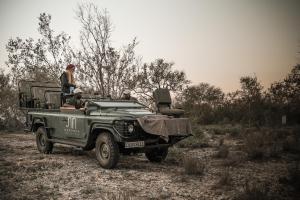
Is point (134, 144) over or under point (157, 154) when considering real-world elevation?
over

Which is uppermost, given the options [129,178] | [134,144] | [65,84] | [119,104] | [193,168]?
[65,84]

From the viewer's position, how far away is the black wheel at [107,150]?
9.02 meters

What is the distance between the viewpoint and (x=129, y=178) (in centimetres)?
823

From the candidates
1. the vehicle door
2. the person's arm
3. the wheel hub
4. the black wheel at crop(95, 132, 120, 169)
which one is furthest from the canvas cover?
the person's arm

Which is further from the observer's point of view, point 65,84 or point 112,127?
point 65,84

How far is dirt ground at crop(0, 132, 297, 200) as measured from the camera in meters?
6.85

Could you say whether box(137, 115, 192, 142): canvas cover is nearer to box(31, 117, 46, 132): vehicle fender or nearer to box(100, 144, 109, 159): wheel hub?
box(100, 144, 109, 159): wheel hub

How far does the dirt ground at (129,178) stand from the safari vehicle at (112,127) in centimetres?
55

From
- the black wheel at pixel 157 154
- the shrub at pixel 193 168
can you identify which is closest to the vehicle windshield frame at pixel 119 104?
the black wheel at pixel 157 154

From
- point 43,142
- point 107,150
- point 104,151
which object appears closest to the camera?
point 107,150

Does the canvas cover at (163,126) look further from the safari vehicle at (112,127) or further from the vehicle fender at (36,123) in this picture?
the vehicle fender at (36,123)

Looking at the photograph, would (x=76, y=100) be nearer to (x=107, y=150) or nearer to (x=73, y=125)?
(x=73, y=125)

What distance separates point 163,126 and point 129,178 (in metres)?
1.59

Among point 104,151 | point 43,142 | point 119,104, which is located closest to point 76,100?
point 119,104
